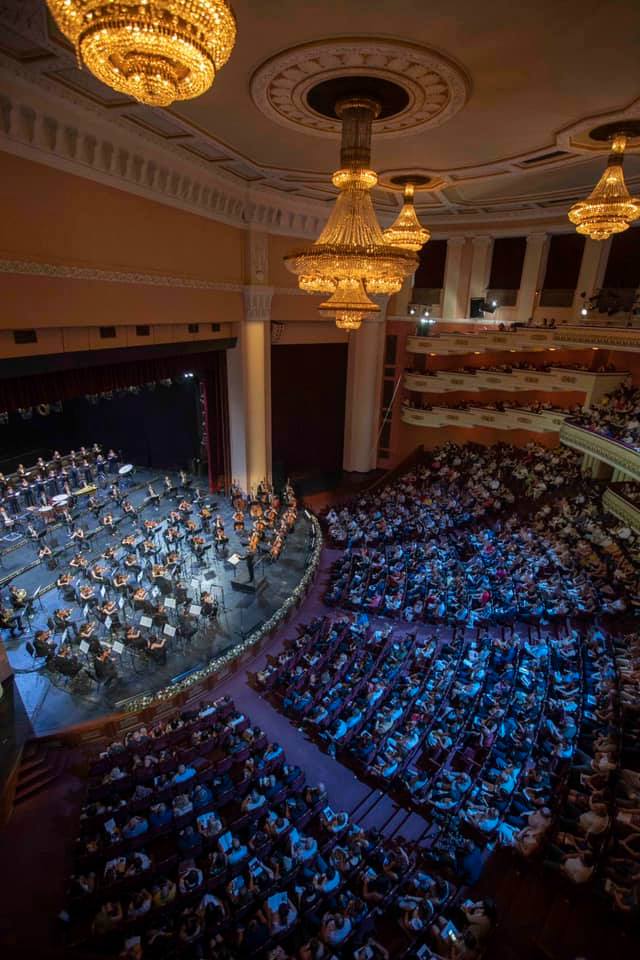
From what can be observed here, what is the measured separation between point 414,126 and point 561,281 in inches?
396

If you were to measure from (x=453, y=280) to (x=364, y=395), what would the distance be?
15.8 feet

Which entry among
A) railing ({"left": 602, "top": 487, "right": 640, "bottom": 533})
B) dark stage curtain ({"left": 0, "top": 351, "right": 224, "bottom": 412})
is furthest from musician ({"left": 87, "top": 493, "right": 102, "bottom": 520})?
railing ({"left": 602, "top": 487, "right": 640, "bottom": 533})

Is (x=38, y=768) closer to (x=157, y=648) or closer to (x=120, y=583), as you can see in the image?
(x=157, y=648)

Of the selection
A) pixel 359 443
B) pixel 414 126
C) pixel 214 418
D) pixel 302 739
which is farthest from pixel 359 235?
pixel 359 443

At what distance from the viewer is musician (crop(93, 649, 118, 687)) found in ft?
26.2

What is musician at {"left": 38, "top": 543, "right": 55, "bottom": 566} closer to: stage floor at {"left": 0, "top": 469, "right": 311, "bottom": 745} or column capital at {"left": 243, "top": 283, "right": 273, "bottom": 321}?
stage floor at {"left": 0, "top": 469, "right": 311, "bottom": 745}

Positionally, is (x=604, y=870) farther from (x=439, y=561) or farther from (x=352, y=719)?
(x=439, y=561)

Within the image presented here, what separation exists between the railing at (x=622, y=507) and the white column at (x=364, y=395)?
7854mm

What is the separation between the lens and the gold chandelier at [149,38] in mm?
2332

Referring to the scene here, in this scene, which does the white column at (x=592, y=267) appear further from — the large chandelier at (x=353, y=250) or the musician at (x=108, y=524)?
the musician at (x=108, y=524)

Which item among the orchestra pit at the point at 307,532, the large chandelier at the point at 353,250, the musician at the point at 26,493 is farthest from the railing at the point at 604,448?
the musician at the point at 26,493

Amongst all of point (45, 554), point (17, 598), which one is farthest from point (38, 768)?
point (45, 554)

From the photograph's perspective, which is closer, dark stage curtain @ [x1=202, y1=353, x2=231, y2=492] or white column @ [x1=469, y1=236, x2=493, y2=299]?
dark stage curtain @ [x1=202, y1=353, x2=231, y2=492]

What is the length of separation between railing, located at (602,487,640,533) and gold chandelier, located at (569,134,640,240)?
7.01 metres
